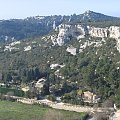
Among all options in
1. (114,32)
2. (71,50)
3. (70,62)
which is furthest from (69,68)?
(114,32)

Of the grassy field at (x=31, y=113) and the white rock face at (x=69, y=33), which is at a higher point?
the white rock face at (x=69, y=33)

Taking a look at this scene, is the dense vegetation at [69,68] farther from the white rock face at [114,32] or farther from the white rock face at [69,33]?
the white rock face at [69,33]

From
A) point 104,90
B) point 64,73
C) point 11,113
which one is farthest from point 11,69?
point 11,113

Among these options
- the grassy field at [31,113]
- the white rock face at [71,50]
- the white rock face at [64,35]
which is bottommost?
the grassy field at [31,113]

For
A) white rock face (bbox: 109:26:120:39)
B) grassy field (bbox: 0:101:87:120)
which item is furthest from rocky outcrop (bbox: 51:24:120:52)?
grassy field (bbox: 0:101:87:120)

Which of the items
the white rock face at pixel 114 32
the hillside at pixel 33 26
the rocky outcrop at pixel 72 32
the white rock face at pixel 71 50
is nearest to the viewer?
the white rock face at pixel 114 32

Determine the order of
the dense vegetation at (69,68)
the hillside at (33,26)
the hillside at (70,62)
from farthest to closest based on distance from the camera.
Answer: the hillside at (33,26) < the hillside at (70,62) < the dense vegetation at (69,68)

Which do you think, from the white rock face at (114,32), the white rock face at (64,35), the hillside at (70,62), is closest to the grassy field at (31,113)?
the hillside at (70,62)

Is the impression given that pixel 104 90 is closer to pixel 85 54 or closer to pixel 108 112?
pixel 108 112

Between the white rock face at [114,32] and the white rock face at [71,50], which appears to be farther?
the white rock face at [71,50]
